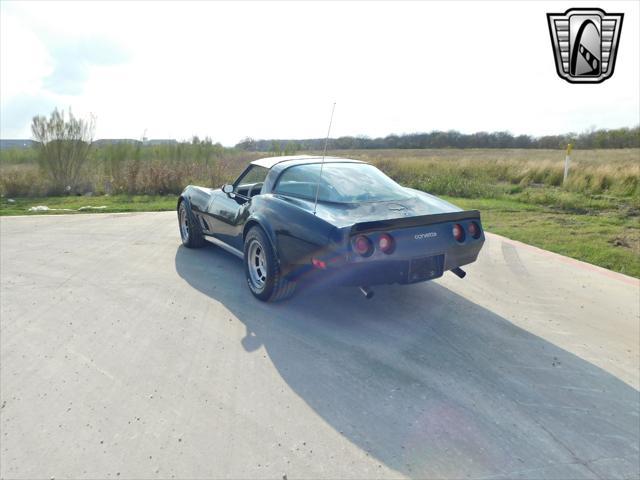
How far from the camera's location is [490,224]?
26.8ft

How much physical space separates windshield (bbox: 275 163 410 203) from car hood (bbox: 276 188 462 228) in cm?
12

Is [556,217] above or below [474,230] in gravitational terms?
below

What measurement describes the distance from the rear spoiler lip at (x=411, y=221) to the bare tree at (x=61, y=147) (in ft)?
45.0

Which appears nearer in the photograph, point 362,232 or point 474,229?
point 362,232

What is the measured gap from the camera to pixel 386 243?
10.8ft

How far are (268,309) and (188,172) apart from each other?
11.3 m

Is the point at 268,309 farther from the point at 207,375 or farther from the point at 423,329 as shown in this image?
the point at 423,329

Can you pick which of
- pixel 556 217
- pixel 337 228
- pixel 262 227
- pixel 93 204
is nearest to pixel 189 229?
pixel 262 227

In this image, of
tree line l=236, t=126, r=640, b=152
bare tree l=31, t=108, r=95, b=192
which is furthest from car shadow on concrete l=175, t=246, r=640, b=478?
tree line l=236, t=126, r=640, b=152

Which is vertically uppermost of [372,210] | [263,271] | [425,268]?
[372,210]

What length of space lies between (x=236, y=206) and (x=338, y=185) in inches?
48.6

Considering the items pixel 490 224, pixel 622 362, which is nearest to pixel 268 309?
pixel 622 362

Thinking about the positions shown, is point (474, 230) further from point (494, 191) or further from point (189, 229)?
point (494, 191)

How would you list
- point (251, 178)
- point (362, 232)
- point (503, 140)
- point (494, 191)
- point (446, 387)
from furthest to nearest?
point (503, 140), point (494, 191), point (251, 178), point (362, 232), point (446, 387)
